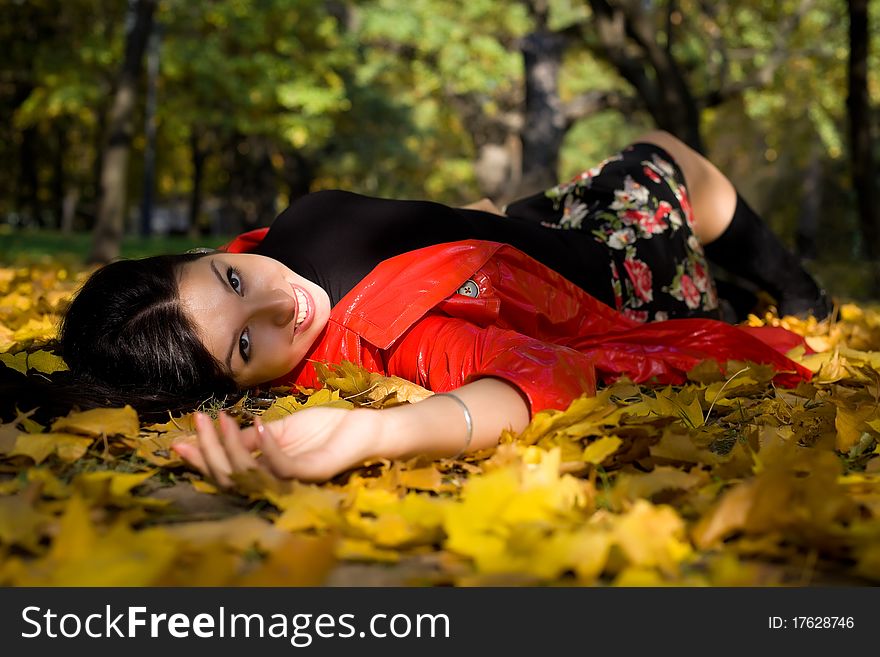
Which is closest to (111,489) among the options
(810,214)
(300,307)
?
(300,307)

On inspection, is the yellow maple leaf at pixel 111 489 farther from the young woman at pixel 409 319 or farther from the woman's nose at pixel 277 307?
the woman's nose at pixel 277 307

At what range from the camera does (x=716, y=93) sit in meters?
12.4

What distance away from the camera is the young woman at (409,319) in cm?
168

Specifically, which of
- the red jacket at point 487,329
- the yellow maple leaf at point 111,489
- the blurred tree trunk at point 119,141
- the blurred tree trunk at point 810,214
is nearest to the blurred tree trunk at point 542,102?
the blurred tree trunk at point 810,214

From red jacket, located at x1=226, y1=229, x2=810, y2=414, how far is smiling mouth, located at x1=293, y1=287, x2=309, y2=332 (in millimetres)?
133

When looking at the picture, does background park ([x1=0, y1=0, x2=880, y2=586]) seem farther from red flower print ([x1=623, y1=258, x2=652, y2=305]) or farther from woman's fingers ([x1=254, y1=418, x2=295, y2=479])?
red flower print ([x1=623, y1=258, x2=652, y2=305])

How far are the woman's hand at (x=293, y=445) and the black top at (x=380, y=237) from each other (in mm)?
1103

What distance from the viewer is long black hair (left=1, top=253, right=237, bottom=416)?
7.28ft

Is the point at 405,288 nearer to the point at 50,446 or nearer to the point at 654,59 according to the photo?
the point at 50,446

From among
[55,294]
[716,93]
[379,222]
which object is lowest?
[55,294]

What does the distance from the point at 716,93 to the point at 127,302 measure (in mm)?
11778

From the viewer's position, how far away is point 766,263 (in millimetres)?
3723
